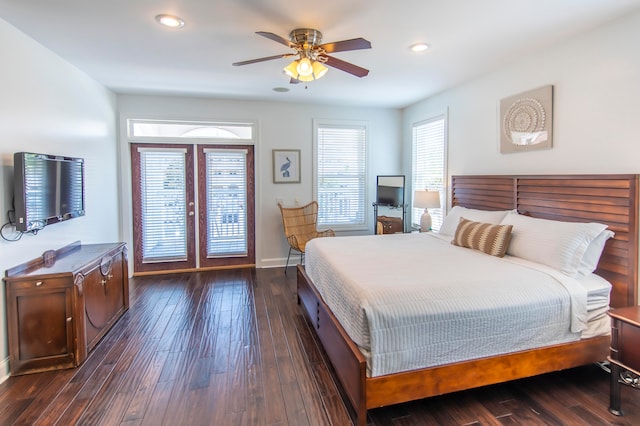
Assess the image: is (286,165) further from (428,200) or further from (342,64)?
(342,64)

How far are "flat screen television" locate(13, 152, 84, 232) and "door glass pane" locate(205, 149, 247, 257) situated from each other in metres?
1.92

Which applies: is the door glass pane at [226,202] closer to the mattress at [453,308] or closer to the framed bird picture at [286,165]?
the framed bird picture at [286,165]

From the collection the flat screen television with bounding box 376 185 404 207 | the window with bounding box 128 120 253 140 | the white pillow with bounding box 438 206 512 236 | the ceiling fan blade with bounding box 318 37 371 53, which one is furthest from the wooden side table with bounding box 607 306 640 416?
the window with bounding box 128 120 253 140

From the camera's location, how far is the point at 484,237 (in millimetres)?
3146

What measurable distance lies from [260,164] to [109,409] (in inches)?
150

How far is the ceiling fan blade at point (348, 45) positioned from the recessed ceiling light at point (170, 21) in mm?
1102

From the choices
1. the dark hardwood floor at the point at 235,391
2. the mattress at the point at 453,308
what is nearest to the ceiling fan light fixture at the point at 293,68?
the mattress at the point at 453,308

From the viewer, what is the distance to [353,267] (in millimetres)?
2623

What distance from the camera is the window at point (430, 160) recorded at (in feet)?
16.0

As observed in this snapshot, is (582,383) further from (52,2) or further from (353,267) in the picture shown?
(52,2)

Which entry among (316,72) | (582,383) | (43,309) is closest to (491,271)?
(582,383)

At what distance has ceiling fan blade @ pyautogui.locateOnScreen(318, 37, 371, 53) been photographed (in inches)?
91.7

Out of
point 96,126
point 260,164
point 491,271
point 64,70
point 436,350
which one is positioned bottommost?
point 436,350

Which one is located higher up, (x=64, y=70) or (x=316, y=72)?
(x=64, y=70)
